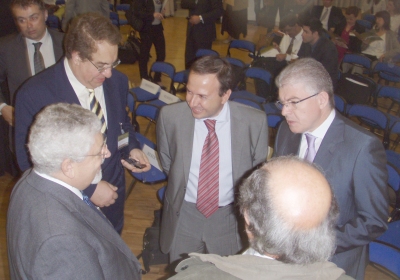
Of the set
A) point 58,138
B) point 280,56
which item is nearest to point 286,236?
point 58,138

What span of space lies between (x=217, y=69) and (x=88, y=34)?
32.4 inches

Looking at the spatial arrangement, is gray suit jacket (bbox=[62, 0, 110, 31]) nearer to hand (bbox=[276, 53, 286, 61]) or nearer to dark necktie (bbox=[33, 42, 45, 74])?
dark necktie (bbox=[33, 42, 45, 74])

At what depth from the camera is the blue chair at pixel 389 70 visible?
657 cm

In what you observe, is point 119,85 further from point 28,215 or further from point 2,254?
point 2,254

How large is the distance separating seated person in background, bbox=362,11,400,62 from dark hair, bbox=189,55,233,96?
240 inches

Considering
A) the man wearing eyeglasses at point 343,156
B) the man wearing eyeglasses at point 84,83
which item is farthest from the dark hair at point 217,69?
the man wearing eyeglasses at point 84,83

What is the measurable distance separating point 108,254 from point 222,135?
117 centimetres

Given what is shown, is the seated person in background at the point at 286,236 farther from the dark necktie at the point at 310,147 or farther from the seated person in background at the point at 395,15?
the seated person in background at the point at 395,15

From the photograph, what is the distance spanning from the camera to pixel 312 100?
1961 millimetres

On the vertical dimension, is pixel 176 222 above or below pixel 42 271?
below

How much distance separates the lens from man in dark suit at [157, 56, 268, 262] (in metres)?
2.32

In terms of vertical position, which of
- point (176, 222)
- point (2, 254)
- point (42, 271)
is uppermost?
point (42, 271)

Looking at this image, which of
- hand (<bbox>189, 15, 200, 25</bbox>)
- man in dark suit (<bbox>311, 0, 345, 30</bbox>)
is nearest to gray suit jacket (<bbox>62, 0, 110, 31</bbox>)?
hand (<bbox>189, 15, 200, 25</bbox>)

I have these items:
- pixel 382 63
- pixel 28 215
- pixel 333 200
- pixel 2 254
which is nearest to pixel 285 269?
pixel 333 200
